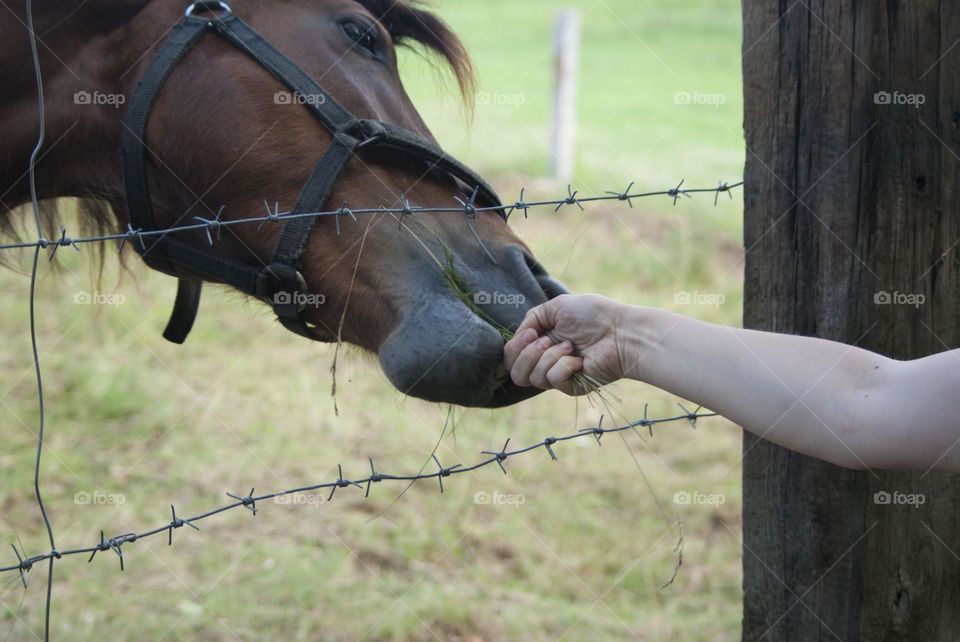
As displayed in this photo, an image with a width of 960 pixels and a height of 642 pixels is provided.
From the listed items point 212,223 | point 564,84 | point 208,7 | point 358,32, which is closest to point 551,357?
point 212,223

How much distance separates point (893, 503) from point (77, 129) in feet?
6.12

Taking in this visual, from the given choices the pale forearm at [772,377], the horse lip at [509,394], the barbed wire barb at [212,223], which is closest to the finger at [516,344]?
the horse lip at [509,394]

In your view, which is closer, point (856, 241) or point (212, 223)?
point (856, 241)

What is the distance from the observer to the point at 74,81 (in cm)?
199

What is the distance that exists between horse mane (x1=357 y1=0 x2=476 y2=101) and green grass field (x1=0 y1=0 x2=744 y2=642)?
0.25 feet

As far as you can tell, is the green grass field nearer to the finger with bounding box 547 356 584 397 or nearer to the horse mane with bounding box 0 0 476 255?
the horse mane with bounding box 0 0 476 255

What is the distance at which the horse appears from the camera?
1764mm

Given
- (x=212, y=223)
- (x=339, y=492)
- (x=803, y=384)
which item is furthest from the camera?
(x=339, y=492)

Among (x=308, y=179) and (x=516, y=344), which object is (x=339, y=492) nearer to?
(x=308, y=179)

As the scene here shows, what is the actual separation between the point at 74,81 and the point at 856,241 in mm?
1665

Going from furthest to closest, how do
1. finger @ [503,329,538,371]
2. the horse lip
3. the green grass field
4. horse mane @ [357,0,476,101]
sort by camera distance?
the green grass field < horse mane @ [357,0,476,101] < the horse lip < finger @ [503,329,538,371]

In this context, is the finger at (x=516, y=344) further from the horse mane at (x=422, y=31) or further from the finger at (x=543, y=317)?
the horse mane at (x=422, y=31)

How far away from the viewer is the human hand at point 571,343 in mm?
1377

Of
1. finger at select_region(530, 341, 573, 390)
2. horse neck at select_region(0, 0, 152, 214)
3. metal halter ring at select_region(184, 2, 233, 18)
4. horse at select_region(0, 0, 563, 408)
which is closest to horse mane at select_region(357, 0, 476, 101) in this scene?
horse at select_region(0, 0, 563, 408)
